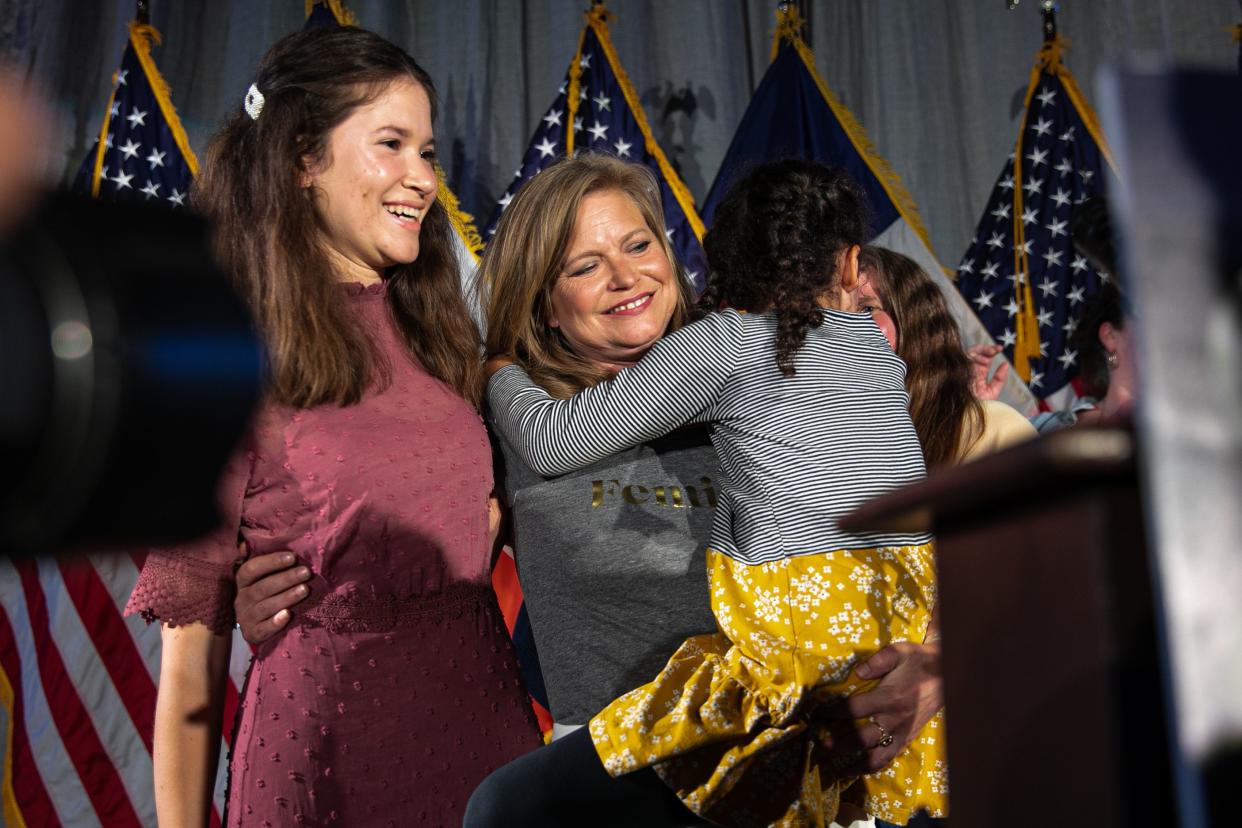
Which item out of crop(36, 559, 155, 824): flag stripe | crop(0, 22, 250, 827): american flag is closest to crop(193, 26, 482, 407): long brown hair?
crop(0, 22, 250, 827): american flag

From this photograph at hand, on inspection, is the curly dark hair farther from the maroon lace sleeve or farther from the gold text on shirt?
the maroon lace sleeve

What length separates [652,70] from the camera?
17.0 feet

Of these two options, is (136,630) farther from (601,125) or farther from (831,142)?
(831,142)

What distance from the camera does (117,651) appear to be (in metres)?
3.94

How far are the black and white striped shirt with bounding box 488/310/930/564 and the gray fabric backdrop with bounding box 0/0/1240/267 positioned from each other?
10.2 ft

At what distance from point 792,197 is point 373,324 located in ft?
2.44

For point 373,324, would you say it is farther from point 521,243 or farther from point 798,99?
point 798,99

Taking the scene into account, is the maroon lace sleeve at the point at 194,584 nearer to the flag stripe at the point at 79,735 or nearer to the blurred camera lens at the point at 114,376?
the blurred camera lens at the point at 114,376

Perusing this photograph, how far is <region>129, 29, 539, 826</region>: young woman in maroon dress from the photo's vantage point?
1.72 m

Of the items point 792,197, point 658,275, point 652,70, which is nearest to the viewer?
point 792,197

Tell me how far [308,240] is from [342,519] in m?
0.48

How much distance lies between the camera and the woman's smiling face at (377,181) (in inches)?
77.0

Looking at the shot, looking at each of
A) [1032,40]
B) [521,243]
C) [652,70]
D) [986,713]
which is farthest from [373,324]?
[1032,40]

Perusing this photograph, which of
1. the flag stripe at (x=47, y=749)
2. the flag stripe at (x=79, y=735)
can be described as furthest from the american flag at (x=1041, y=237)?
the flag stripe at (x=47, y=749)
